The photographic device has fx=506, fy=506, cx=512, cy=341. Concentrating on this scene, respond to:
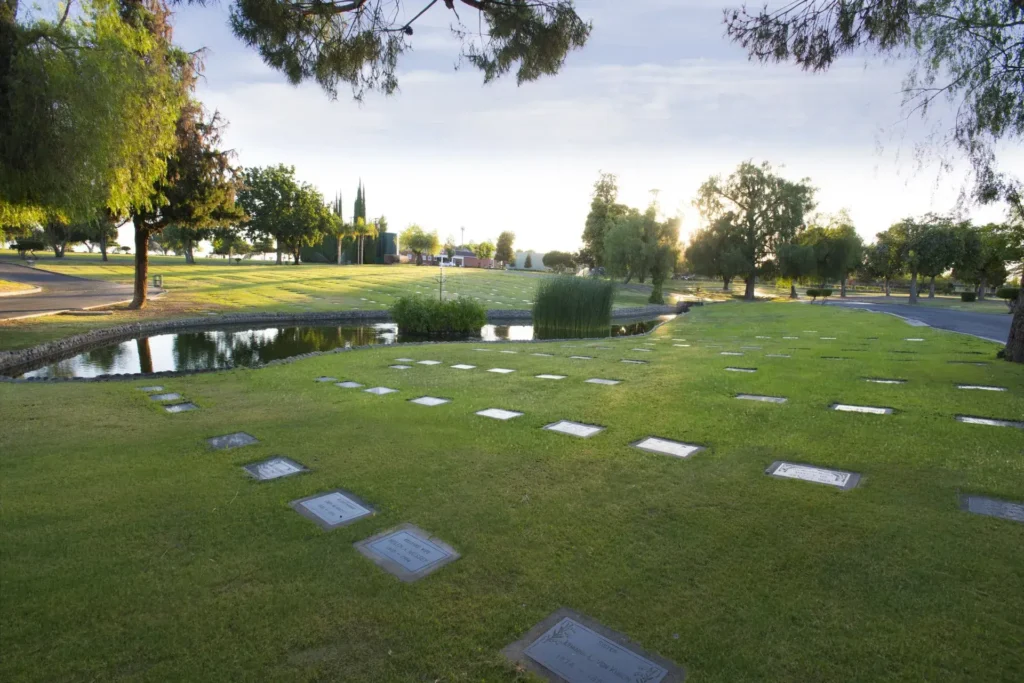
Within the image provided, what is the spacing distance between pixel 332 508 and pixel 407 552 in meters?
0.54

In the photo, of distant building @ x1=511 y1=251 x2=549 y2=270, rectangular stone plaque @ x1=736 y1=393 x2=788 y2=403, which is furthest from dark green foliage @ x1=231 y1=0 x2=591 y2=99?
distant building @ x1=511 y1=251 x2=549 y2=270

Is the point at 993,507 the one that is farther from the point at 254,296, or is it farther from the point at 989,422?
the point at 254,296

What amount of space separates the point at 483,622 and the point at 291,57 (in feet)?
15.0

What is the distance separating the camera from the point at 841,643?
1392 mm

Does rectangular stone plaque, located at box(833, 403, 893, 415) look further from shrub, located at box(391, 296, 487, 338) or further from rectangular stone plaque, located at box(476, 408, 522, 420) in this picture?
shrub, located at box(391, 296, 487, 338)

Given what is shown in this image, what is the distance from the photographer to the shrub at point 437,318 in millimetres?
11461

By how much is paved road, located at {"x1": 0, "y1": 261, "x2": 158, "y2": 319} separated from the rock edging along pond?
225 centimetres

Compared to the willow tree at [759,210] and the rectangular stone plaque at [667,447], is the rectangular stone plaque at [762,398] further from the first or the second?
the willow tree at [759,210]

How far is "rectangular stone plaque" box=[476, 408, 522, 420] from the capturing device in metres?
3.72

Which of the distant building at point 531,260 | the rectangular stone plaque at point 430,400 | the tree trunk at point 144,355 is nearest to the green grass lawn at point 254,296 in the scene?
the tree trunk at point 144,355

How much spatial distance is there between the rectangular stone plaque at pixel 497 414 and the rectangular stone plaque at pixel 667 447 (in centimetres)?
99

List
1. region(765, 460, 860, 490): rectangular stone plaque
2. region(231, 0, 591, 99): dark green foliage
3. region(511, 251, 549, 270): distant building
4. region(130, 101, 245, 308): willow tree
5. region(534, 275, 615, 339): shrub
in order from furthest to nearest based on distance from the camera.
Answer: region(511, 251, 549, 270): distant building
region(534, 275, 615, 339): shrub
region(130, 101, 245, 308): willow tree
region(231, 0, 591, 99): dark green foliage
region(765, 460, 860, 490): rectangular stone plaque

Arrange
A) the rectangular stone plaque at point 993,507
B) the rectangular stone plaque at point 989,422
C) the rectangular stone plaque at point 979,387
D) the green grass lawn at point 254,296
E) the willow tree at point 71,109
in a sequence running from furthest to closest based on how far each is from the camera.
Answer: the green grass lawn at point 254,296, the willow tree at point 71,109, the rectangular stone plaque at point 979,387, the rectangular stone plaque at point 989,422, the rectangular stone plaque at point 993,507

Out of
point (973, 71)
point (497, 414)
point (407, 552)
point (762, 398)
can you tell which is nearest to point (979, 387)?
point (762, 398)
